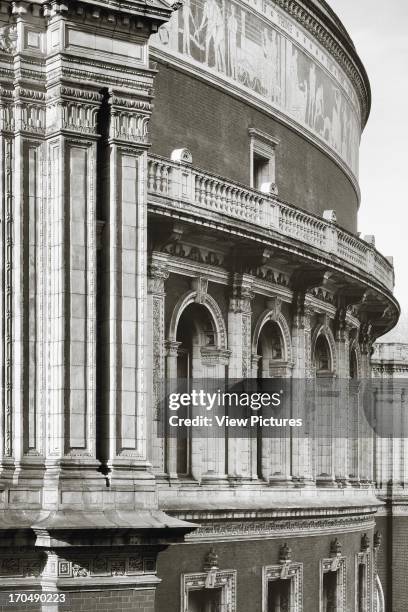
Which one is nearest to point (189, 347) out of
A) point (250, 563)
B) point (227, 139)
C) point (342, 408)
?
point (250, 563)

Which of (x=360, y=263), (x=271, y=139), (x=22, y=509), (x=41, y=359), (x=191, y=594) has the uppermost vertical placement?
(x=271, y=139)

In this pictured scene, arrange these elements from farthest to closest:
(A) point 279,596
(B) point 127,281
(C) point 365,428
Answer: (C) point 365,428 → (A) point 279,596 → (B) point 127,281

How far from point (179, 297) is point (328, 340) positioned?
9.27 meters

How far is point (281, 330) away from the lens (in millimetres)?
37656

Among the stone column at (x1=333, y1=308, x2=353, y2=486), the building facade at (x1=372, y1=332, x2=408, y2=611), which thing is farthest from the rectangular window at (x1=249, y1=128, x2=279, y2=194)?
the building facade at (x1=372, y1=332, x2=408, y2=611)

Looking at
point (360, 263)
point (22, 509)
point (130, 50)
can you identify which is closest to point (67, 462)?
point (22, 509)

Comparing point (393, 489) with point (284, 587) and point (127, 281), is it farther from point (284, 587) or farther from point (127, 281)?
point (127, 281)

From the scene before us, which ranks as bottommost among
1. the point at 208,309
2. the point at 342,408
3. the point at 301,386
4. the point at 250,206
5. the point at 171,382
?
the point at 342,408

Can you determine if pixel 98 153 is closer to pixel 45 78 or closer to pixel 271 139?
pixel 45 78

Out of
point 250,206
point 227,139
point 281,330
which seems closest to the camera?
point 250,206

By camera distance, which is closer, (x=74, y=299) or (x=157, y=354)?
(x=74, y=299)

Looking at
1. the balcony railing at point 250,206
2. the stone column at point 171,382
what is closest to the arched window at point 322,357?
the balcony railing at point 250,206

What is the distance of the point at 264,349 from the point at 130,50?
45.2 feet

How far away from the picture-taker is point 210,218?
3259 cm
